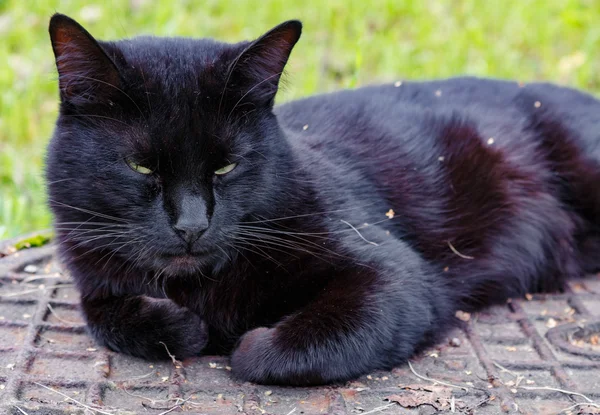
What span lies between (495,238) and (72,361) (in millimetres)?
1358

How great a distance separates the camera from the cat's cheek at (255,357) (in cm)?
186

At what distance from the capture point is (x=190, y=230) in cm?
176

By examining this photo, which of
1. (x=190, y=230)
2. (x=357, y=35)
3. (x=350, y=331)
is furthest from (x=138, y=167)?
(x=357, y=35)

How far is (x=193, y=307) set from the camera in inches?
81.4

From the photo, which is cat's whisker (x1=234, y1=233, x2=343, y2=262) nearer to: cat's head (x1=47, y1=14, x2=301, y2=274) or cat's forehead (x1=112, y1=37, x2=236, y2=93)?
cat's head (x1=47, y1=14, x2=301, y2=274)

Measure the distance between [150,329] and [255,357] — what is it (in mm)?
287

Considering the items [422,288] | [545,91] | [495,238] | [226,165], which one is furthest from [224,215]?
[545,91]

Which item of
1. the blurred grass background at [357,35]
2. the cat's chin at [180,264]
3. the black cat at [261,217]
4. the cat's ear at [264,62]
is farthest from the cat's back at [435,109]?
the blurred grass background at [357,35]

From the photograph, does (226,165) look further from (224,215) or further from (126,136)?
(126,136)

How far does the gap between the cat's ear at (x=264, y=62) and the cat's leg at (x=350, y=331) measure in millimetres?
503

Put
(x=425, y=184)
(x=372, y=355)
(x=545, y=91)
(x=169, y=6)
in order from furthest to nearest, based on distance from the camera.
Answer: (x=169, y=6) → (x=545, y=91) → (x=425, y=184) → (x=372, y=355)

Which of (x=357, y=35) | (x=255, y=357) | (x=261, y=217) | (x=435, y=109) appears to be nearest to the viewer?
(x=255, y=357)

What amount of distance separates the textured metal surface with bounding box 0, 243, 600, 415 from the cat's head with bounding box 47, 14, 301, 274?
28cm

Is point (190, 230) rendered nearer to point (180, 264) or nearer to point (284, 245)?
point (180, 264)
